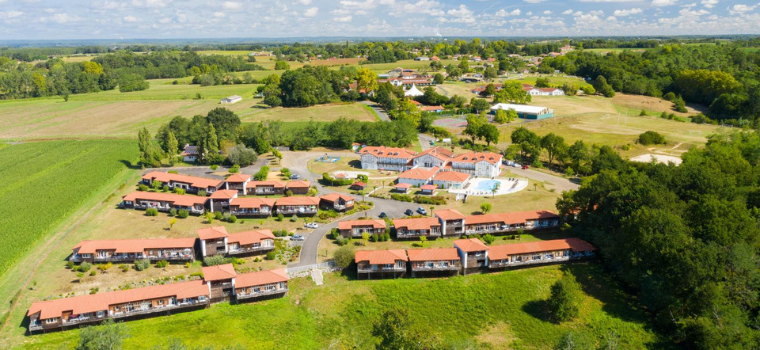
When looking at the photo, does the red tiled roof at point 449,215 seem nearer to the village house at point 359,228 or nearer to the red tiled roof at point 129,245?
the village house at point 359,228

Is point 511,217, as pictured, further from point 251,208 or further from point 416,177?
point 251,208

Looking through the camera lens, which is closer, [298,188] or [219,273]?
[219,273]

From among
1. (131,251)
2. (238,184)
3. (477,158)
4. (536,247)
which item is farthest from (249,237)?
(477,158)

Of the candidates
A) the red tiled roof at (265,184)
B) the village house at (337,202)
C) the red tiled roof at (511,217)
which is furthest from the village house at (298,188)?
the red tiled roof at (511,217)

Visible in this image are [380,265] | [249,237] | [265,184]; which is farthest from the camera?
[265,184]

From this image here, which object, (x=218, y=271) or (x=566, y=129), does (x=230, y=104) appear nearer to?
(x=566, y=129)

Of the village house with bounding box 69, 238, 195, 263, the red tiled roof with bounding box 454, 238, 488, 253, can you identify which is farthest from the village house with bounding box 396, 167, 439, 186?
the village house with bounding box 69, 238, 195, 263

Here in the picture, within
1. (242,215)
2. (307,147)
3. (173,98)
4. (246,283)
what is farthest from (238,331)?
(173,98)

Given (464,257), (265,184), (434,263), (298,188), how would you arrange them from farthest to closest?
1. (265,184)
2. (298,188)
3. (464,257)
4. (434,263)
